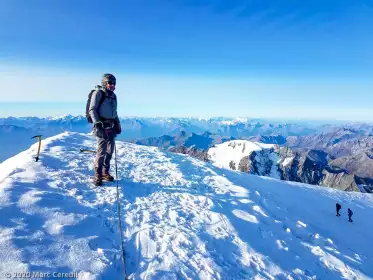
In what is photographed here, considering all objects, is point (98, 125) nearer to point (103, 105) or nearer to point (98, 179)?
point (103, 105)

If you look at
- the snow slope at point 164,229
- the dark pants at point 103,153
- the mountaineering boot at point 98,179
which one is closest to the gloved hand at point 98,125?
the dark pants at point 103,153

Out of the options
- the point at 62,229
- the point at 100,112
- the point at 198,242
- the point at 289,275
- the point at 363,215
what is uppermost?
the point at 100,112

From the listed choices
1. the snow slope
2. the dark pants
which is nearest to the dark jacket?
the dark pants

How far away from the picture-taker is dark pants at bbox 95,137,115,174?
12.0 m

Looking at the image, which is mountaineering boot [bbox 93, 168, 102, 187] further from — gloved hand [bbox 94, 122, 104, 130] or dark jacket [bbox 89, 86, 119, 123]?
dark jacket [bbox 89, 86, 119, 123]

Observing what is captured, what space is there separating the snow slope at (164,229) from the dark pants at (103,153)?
1044 mm

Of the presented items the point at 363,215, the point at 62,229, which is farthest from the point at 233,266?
the point at 363,215

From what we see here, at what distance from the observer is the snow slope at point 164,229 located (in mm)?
Answer: 6859

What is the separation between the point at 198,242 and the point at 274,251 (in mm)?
2775

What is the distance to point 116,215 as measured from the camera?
30.7 feet

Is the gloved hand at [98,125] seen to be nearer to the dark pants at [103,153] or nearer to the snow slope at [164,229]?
the dark pants at [103,153]

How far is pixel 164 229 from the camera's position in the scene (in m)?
8.80

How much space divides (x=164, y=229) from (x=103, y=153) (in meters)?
5.19

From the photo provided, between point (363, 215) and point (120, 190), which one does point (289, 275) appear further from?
point (363, 215)
